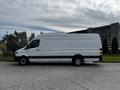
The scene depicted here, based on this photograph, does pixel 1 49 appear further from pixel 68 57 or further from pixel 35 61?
pixel 68 57

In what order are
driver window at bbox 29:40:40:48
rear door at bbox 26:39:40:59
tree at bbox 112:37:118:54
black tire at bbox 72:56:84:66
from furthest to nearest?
tree at bbox 112:37:118:54 < driver window at bbox 29:40:40:48 < rear door at bbox 26:39:40:59 < black tire at bbox 72:56:84:66

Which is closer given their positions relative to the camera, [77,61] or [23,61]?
[77,61]

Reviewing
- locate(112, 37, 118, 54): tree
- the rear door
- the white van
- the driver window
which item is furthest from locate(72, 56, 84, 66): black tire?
locate(112, 37, 118, 54): tree

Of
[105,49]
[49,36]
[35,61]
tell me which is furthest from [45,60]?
[105,49]

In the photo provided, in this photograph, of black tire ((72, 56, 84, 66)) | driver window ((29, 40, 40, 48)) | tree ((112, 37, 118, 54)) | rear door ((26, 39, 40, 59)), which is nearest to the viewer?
black tire ((72, 56, 84, 66))

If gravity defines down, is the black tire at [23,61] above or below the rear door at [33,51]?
below

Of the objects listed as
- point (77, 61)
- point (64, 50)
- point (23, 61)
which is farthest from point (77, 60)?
point (23, 61)

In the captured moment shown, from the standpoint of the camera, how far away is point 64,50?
1736 centimetres

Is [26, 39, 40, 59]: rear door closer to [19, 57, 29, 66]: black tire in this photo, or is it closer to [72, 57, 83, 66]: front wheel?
[19, 57, 29, 66]: black tire

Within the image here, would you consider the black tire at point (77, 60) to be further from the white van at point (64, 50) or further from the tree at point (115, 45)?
the tree at point (115, 45)

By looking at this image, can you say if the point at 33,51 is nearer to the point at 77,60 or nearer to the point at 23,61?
the point at 23,61

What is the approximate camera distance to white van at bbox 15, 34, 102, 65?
1719 centimetres

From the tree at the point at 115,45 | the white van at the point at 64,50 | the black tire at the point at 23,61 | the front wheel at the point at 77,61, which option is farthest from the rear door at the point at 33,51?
the tree at the point at 115,45

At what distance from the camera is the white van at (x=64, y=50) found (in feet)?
56.4
